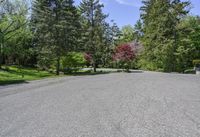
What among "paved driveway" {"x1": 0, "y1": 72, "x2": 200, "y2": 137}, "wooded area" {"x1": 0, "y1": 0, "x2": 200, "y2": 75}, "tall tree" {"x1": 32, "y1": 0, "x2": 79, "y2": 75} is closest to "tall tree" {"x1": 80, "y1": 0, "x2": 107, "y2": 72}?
"wooded area" {"x1": 0, "y1": 0, "x2": 200, "y2": 75}

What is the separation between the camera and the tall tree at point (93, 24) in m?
41.4

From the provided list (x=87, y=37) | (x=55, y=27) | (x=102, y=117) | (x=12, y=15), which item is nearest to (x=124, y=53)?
(x=87, y=37)

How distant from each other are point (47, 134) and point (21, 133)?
590 mm

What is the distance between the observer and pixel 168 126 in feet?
24.5

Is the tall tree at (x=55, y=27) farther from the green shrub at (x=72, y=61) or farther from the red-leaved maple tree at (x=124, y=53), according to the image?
the red-leaved maple tree at (x=124, y=53)

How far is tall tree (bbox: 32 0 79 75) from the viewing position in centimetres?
3384

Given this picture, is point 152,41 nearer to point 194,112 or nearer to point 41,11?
point 41,11

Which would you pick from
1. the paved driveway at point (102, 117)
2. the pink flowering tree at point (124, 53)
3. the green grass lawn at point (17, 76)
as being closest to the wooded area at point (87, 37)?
the pink flowering tree at point (124, 53)

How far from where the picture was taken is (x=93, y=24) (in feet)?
138

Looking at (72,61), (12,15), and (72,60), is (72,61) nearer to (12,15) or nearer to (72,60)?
(72,60)

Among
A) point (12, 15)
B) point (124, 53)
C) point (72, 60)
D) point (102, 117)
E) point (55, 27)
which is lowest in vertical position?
point (102, 117)

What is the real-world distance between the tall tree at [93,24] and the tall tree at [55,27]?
5.84m

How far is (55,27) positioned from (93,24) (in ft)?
30.4

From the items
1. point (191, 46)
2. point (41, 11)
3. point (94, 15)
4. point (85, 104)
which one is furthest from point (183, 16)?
point (85, 104)
